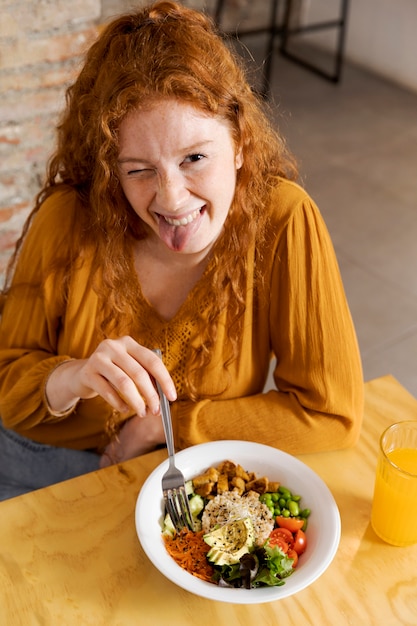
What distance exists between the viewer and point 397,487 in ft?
3.50

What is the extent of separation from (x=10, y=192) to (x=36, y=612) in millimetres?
1625

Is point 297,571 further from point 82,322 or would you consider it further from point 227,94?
point 227,94

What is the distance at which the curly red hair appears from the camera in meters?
1.18

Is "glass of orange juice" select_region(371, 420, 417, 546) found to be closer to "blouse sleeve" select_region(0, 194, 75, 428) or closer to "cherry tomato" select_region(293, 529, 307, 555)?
"cherry tomato" select_region(293, 529, 307, 555)

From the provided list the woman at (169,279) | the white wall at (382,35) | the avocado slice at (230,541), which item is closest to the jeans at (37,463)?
the woman at (169,279)

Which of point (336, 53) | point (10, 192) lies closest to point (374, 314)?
point (10, 192)

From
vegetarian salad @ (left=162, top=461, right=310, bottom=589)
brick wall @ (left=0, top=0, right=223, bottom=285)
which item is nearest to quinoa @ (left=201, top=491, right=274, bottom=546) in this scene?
vegetarian salad @ (left=162, top=461, right=310, bottom=589)

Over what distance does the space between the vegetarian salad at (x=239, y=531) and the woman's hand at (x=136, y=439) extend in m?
0.21

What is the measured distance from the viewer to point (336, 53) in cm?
482

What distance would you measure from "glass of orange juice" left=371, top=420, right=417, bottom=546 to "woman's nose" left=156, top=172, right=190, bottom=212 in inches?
18.3

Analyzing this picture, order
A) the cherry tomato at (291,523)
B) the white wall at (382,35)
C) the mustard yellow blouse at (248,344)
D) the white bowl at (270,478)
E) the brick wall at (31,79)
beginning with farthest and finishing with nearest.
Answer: the white wall at (382,35) → the brick wall at (31,79) → the mustard yellow blouse at (248,344) → the cherry tomato at (291,523) → the white bowl at (270,478)

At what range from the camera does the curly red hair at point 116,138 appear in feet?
3.88

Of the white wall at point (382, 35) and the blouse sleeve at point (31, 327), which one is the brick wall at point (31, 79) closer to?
the blouse sleeve at point (31, 327)

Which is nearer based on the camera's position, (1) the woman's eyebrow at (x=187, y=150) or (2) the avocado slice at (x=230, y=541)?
(2) the avocado slice at (x=230, y=541)
